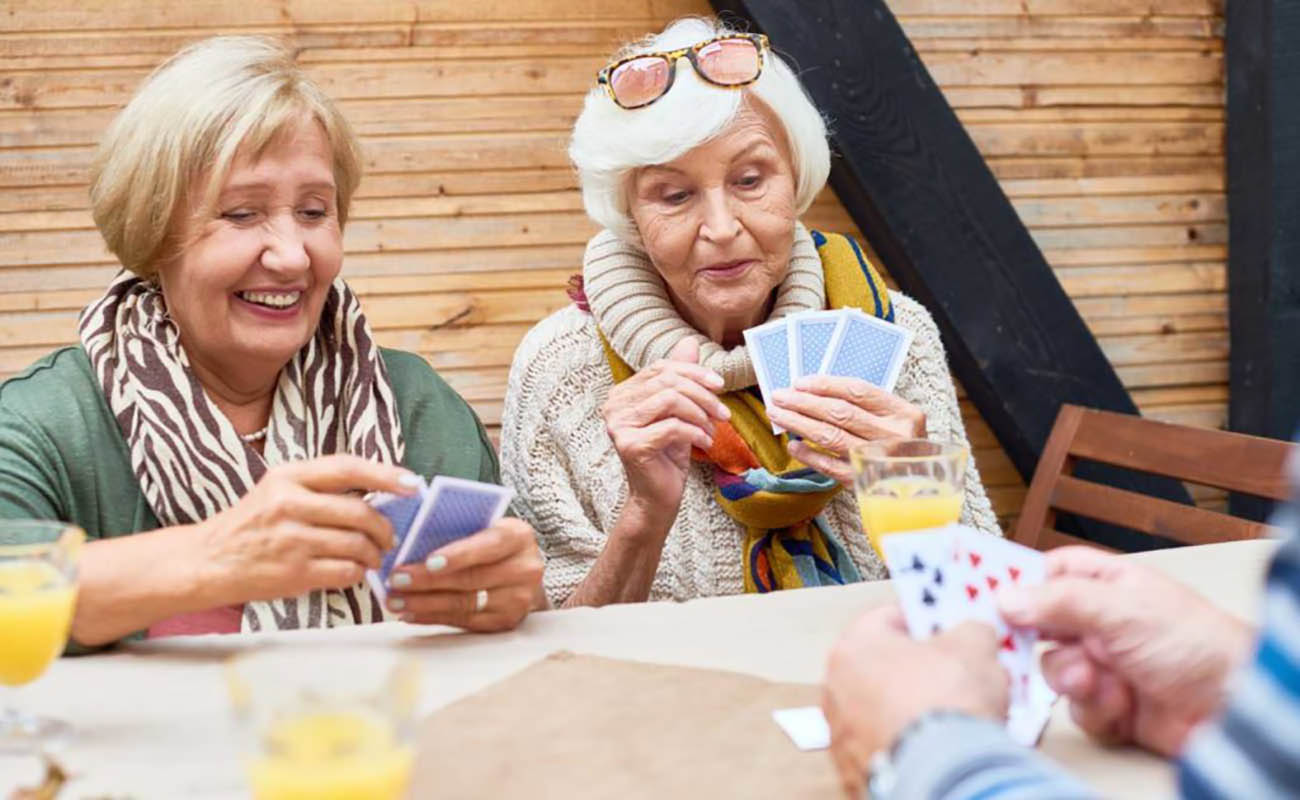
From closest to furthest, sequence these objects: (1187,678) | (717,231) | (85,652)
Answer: (1187,678) → (85,652) → (717,231)

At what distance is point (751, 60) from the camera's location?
2.64m

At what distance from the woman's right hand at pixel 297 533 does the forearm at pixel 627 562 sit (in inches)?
29.8

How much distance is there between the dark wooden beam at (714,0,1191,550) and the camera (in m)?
3.34

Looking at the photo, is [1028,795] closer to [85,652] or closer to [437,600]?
[437,600]

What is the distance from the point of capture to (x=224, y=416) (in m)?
2.22

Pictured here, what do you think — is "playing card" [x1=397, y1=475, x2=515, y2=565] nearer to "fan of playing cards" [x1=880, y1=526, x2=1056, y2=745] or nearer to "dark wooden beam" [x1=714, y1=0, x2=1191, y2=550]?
"fan of playing cards" [x1=880, y1=526, x2=1056, y2=745]

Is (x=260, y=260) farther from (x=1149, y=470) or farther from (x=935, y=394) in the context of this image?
(x=1149, y=470)

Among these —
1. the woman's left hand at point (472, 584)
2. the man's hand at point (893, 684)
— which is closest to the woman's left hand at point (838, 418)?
the woman's left hand at point (472, 584)

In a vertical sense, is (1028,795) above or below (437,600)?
above

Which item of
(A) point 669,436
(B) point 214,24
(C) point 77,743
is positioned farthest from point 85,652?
(B) point 214,24

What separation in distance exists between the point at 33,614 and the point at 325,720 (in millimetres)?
498

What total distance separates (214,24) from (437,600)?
2146 millimetres

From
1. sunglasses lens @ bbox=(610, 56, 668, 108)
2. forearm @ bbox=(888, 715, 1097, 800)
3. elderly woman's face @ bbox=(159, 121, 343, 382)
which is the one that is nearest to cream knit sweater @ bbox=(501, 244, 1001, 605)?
sunglasses lens @ bbox=(610, 56, 668, 108)

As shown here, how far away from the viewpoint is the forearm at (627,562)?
2346 millimetres
